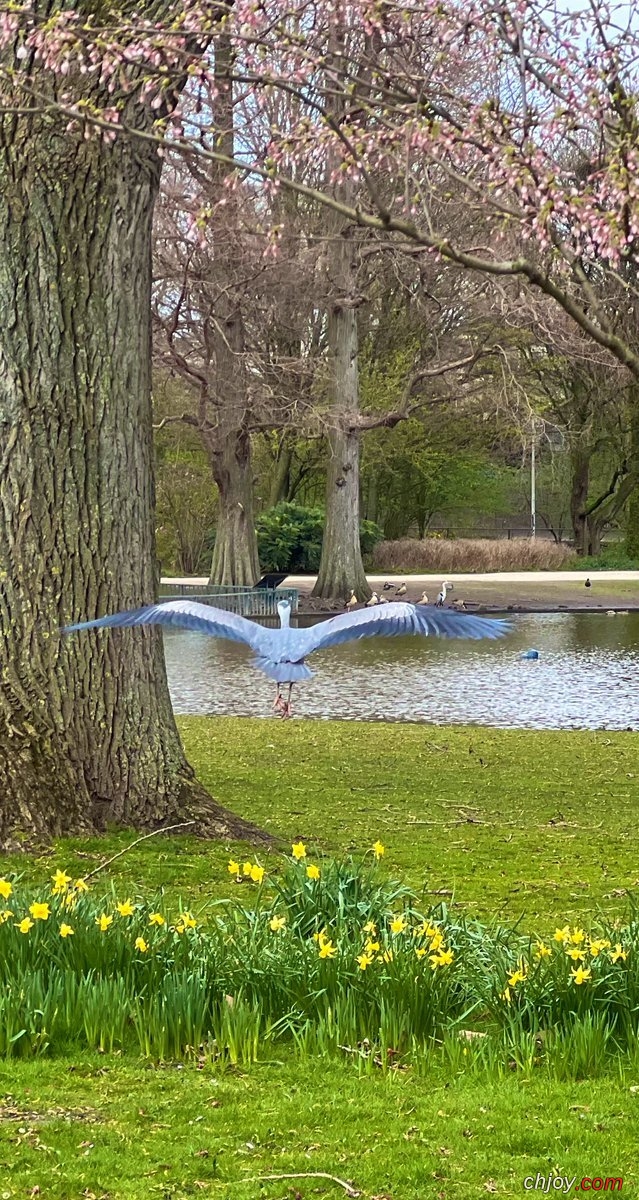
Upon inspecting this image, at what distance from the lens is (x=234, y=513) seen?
94.3 ft

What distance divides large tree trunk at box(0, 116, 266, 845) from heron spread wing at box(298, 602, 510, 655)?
1.12m

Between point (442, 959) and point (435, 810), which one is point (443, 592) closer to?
point (435, 810)

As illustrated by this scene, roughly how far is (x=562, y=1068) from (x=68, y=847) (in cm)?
302

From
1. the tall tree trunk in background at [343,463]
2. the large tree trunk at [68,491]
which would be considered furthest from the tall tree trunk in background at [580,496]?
the large tree trunk at [68,491]

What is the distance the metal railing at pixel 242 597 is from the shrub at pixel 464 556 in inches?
597

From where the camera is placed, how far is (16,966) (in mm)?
3730

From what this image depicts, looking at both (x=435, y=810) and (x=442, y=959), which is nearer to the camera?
(x=442, y=959)

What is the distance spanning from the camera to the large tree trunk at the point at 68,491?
Result: 19.9ft

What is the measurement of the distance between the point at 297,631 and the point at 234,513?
21.6 m

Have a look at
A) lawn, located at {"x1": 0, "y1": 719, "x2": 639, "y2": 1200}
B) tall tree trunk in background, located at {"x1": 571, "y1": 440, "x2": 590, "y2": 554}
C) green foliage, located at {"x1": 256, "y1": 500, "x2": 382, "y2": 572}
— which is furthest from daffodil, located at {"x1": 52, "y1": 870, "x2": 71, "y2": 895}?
tall tree trunk in background, located at {"x1": 571, "y1": 440, "x2": 590, "y2": 554}

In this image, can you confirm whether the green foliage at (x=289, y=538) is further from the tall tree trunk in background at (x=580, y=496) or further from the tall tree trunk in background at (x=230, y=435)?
the tall tree trunk in background at (x=580, y=496)

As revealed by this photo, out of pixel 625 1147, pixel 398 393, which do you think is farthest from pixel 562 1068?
pixel 398 393

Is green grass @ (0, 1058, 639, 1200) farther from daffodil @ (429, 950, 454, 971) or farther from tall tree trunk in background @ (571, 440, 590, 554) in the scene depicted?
tall tree trunk in background @ (571, 440, 590, 554)

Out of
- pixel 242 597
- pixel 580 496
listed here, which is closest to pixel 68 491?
pixel 242 597
